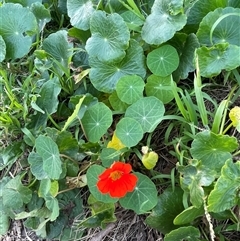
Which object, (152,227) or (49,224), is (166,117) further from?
(49,224)

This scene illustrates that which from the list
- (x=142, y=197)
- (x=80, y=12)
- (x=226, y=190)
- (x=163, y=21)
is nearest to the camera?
(x=226, y=190)

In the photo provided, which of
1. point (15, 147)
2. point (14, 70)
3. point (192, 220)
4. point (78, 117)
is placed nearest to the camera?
point (192, 220)

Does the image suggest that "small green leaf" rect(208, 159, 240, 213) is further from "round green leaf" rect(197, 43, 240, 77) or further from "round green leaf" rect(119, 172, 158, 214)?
"round green leaf" rect(197, 43, 240, 77)

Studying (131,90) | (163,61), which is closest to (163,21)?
(163,61)

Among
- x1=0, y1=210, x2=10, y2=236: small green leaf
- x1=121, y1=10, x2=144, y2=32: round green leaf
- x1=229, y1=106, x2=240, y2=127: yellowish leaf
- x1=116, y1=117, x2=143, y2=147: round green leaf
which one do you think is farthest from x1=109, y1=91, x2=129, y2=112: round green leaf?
x1=0, y1=210, x2=10, y2=236: small green leaf

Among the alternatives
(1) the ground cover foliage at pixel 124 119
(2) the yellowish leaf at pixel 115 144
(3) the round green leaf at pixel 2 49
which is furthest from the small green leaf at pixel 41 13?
(2) the yellowish leaf at pixel 115 144

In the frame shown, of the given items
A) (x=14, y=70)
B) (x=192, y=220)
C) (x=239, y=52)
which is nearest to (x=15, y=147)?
(x=14, y=70)

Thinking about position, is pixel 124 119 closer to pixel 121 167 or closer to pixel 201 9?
pixel 121 167
